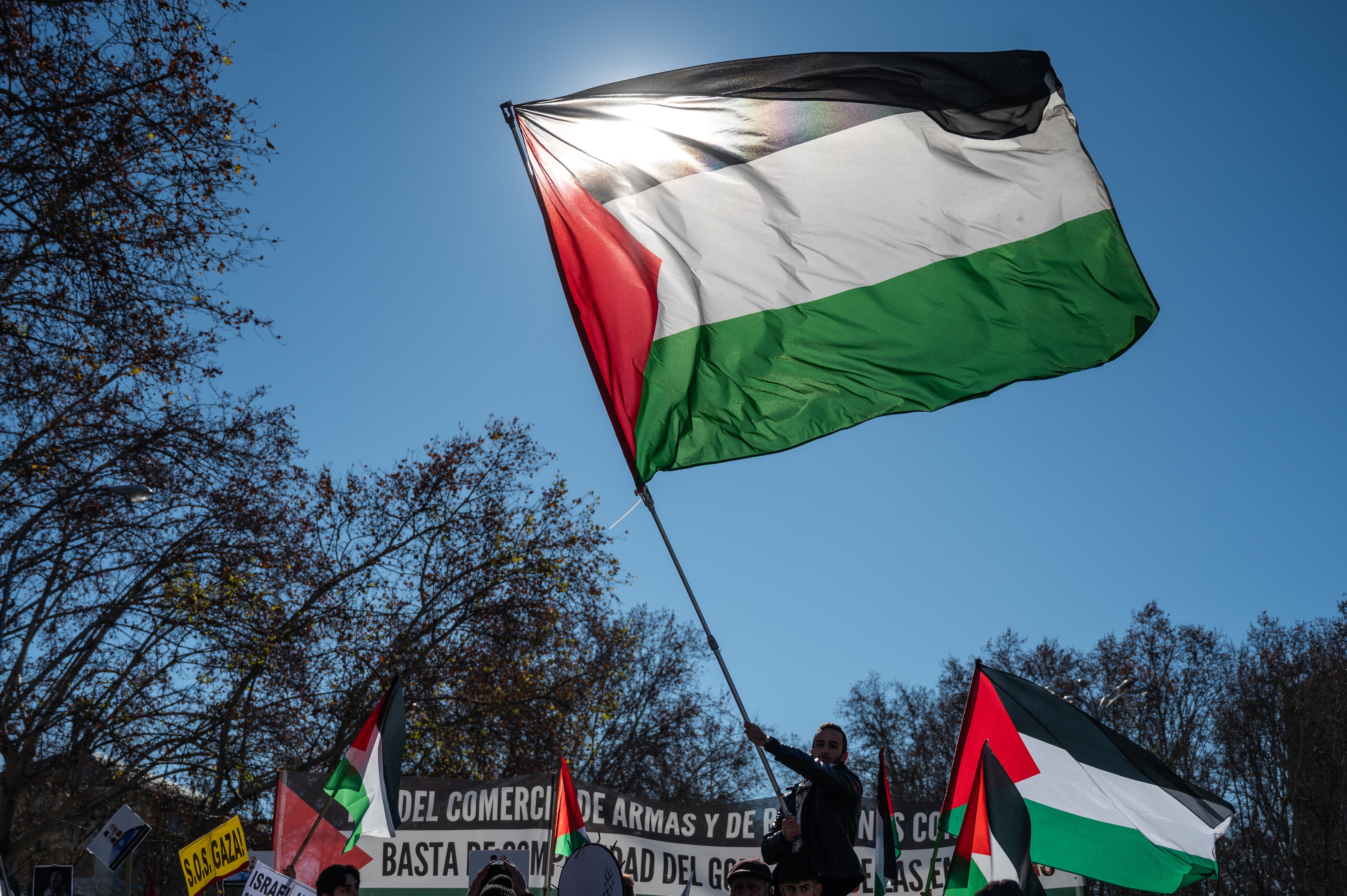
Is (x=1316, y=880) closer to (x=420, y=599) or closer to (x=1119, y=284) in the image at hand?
(x=420, y=599)

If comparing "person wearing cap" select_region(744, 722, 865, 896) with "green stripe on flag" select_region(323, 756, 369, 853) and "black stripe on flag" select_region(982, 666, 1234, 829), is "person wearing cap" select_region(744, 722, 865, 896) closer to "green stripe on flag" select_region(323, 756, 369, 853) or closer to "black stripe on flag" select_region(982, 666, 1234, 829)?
"black stripe on flag" select_region(982, 666, 1234, 829)

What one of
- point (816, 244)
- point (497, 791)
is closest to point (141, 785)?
point (497, 791)

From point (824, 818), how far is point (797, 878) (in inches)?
10.9

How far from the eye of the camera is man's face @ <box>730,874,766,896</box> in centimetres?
452

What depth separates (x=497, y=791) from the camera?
9.94 m

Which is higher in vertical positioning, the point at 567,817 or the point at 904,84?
the point at 904,84

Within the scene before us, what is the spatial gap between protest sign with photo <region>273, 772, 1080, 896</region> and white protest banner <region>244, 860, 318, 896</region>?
8.39 feet

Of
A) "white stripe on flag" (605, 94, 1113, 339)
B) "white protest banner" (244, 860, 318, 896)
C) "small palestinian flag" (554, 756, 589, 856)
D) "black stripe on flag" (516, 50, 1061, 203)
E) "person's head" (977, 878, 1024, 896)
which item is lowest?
"white protest banner" (244, 860, 318, 896)

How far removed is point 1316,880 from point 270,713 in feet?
94.6

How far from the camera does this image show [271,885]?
21.9 feet

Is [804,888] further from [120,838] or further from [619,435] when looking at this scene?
[120,838]

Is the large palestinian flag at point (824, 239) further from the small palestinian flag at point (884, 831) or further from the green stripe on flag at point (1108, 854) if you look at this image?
the small palestinian flag at point (884, 831)

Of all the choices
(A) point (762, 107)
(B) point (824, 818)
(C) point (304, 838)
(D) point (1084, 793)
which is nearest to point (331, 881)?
(B) point (824, 818)

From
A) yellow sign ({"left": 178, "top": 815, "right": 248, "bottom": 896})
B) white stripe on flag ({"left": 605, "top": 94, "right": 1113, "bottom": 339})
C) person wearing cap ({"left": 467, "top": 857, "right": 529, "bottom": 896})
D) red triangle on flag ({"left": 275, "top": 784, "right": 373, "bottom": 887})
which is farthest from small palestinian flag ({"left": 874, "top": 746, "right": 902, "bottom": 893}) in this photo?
yellow sign ({"left": 178, "top": 815, "right": 248, "bottom": 896})
